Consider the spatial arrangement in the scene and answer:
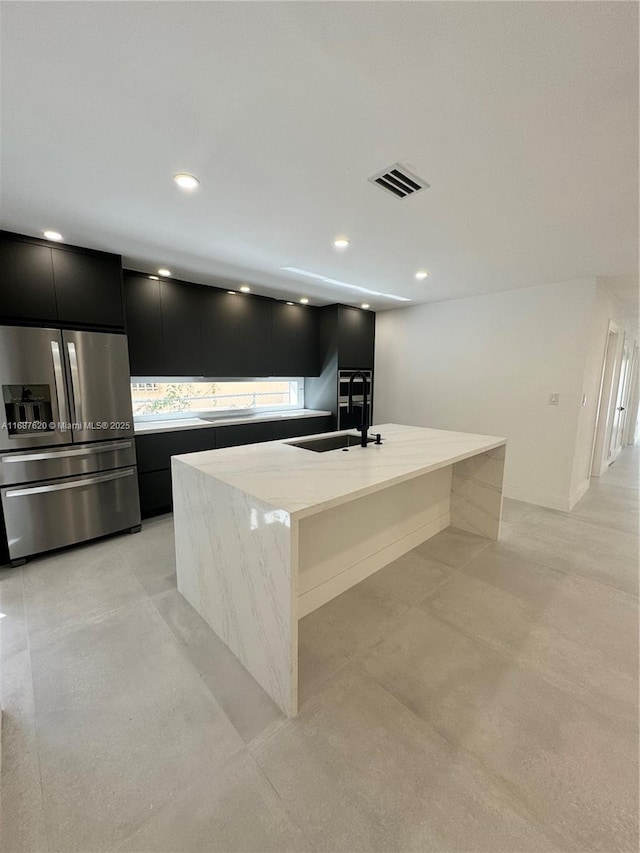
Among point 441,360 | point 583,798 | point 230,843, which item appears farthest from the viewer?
point 441,360

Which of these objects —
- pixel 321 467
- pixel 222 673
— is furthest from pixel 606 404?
pixel 222 673

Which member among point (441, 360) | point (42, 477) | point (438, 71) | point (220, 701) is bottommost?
point (220, 701)

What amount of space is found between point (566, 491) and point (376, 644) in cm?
294

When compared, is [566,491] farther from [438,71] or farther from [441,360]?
[438,71]

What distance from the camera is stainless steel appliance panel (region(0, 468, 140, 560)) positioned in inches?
97.7

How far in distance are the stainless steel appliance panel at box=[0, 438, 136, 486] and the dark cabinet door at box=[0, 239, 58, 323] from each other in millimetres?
974

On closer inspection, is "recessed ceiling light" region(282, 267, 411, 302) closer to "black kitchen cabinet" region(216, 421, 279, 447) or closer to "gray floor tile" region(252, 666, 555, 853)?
"black kitchen cabinet" region(216, 421, 279, 447)

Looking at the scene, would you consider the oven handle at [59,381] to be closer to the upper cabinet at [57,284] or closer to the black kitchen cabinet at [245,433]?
the upper cabinet at [57,284]

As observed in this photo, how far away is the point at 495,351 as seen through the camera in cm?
403

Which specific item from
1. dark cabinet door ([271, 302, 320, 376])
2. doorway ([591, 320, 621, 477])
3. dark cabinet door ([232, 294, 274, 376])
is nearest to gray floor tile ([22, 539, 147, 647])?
dark cabinet door ([232, 294, 274, 376])

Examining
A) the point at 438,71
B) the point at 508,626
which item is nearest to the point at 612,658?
the point at 508,626

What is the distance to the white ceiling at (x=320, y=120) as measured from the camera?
0.96 metres

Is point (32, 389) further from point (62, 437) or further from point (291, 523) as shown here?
point (291, 523)

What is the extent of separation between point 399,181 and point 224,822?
8.74 feet
